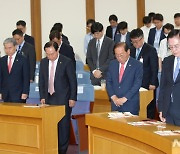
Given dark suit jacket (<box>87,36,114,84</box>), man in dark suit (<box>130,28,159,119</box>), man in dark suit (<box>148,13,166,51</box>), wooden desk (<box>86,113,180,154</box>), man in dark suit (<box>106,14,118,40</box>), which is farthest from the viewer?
man in dark suit (<box>106,14,118,40</box>)

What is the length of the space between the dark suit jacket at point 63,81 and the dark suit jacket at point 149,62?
1.09 m

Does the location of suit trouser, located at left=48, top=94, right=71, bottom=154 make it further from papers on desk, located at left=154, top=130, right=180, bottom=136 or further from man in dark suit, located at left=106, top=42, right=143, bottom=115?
papers on desk, located at left=154, top=130, right=180, bottom=136

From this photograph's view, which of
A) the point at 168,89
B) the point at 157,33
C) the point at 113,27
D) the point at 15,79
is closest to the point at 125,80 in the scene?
the point at 168,89

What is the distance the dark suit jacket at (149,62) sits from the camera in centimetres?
727

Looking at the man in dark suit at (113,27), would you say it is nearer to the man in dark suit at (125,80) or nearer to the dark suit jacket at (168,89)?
the man in dark suit at (125,80)

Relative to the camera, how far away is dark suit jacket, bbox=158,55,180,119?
4.84 m

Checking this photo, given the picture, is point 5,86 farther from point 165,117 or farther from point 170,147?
point 170,147

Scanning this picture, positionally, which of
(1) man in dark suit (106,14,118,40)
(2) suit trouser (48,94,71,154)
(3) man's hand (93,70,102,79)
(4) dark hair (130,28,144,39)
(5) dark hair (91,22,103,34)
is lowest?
(2) suit trouser (48,94,71,154)

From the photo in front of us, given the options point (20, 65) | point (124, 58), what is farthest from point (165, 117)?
point (20, 65)

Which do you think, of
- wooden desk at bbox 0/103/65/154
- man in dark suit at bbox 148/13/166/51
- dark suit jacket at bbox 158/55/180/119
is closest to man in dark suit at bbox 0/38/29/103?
wooden desk at bbox 0/103/65/154

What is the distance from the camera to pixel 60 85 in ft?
22.1

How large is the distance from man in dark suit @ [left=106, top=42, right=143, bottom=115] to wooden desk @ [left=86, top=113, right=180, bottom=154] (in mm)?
695

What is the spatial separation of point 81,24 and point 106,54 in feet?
17.0

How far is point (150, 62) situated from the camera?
289 inches
